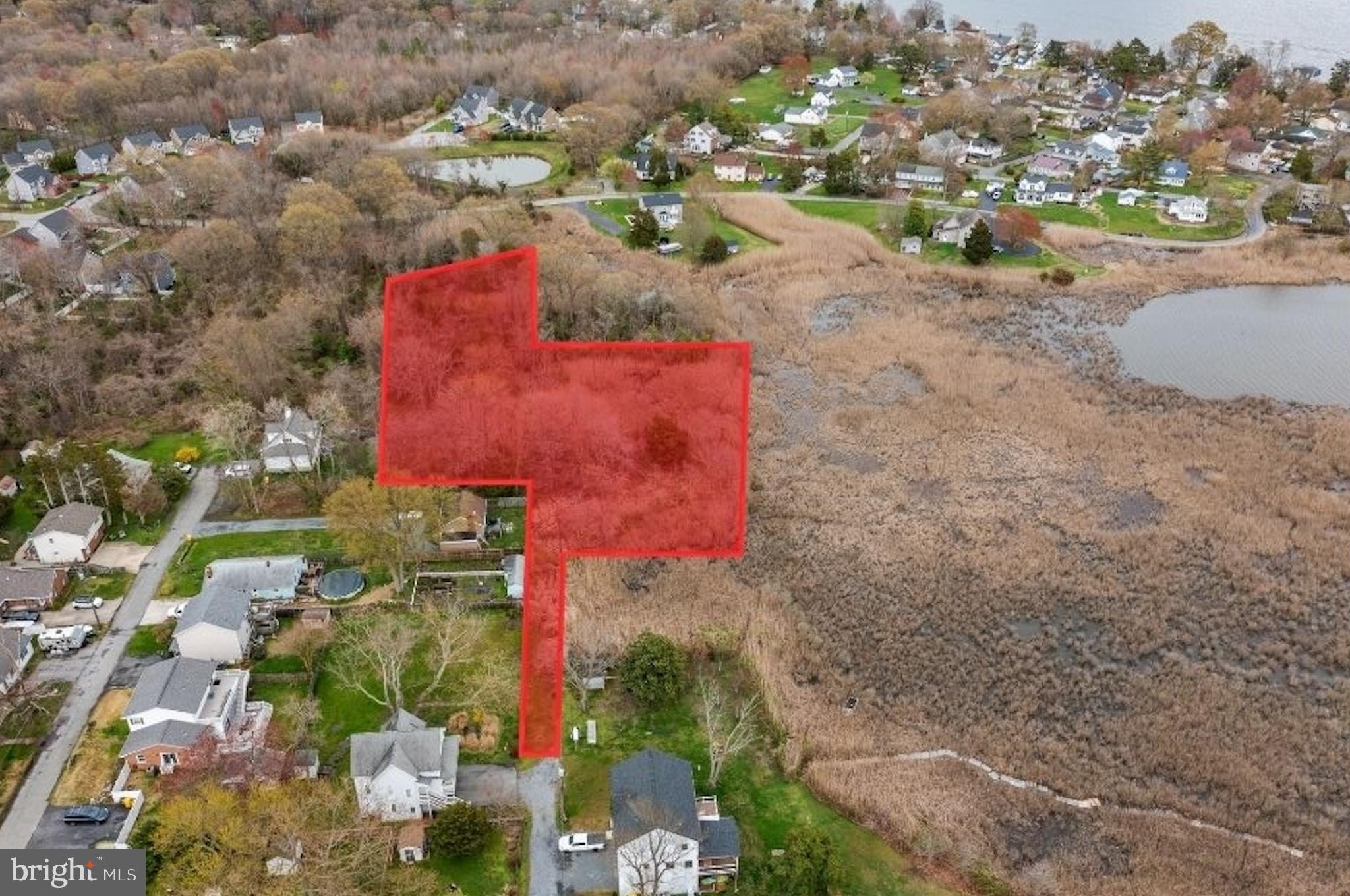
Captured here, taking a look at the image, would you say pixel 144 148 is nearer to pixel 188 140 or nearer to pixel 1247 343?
pixel 188 140

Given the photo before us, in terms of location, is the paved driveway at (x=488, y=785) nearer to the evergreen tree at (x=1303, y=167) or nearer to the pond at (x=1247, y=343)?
the pond at (x=1247, y=343)

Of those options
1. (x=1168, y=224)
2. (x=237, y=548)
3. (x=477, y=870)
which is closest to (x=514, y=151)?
(x=1168, y=224)

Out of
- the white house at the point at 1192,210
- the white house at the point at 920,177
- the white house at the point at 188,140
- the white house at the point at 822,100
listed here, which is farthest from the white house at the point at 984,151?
the white house at the point at 188,140

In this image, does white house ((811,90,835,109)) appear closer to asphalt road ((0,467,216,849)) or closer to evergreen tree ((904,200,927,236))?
evergreen tree ((904,200,927,236))

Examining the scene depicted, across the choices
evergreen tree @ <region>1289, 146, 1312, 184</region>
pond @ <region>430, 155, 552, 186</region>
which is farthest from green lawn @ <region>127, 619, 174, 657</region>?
evergreen tree @ <region>1289, 146, 1312, 184</region>

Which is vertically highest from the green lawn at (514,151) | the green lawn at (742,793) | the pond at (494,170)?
the green lawn at (514,151)

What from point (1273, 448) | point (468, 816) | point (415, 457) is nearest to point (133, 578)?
point (415, 457)
